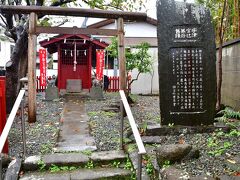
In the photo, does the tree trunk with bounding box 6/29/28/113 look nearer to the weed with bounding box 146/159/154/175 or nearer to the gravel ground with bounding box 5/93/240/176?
the gravel ground with bounding box 5/93/240/176

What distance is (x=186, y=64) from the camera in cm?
654

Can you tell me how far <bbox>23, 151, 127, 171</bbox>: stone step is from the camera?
5156 mm

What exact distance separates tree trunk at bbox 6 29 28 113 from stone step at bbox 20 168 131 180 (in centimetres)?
601

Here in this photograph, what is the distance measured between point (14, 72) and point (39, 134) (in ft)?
14.3

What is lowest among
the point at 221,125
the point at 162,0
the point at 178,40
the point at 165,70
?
the point at 221,125

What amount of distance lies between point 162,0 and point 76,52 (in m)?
9.99

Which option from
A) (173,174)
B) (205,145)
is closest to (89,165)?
(173,174)

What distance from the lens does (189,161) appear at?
482 cm

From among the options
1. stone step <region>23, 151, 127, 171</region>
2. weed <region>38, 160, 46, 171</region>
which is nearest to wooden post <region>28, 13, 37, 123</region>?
stone step <region>23, 151, 127, 171</region>

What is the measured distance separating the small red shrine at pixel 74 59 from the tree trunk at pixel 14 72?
4202mm

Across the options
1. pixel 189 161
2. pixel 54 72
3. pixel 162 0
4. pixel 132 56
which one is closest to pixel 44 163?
pixel 189 161

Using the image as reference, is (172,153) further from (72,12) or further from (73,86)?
(73,86)

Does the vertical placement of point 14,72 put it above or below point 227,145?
above

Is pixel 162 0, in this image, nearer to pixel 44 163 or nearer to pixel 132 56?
pixel 44 163
